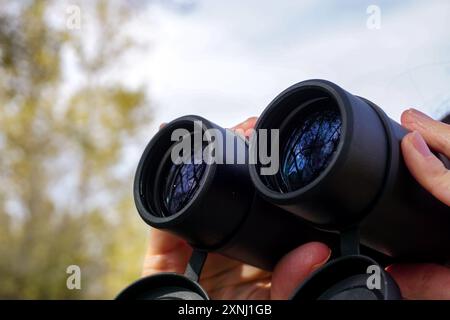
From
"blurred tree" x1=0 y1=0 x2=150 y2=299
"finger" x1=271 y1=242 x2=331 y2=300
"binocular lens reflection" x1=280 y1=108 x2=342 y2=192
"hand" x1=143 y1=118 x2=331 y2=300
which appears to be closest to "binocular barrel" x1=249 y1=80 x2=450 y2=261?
"binocular lens reflection" x1=280 y1=108 x2=342 y2=192

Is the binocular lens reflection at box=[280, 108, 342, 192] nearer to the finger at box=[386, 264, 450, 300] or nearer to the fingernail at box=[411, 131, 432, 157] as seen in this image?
the fingernail at box=[411, 131, 432, 157]

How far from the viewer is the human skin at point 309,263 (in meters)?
0.89

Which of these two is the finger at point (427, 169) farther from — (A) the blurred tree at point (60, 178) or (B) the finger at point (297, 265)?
(A) the blurred tree at point (60, 178)

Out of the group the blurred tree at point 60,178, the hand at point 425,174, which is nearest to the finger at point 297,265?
the hand at point 425,174

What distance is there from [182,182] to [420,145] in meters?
0.39

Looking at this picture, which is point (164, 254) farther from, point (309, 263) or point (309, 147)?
point (309, 147)

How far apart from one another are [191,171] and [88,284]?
280 inches

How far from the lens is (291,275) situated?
1.11 metres

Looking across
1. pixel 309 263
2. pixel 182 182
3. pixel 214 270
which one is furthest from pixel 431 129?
pixel 214 270

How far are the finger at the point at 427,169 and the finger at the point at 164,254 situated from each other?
1.88ft

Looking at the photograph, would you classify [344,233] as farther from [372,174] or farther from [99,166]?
[99,166]

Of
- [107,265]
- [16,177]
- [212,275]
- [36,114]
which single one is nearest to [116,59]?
[36,114]

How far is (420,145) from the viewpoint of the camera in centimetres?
90

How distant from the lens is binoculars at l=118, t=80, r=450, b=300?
86 cm
